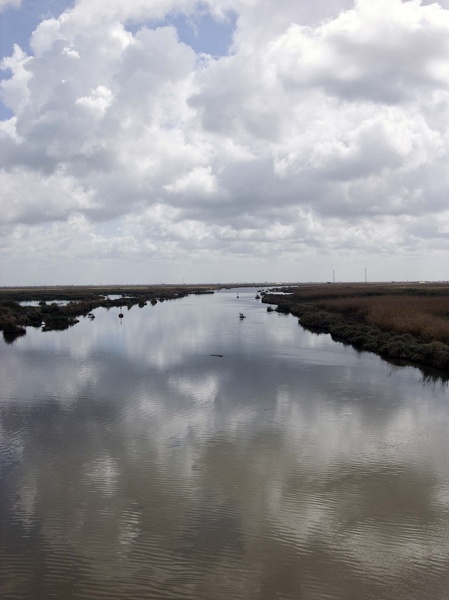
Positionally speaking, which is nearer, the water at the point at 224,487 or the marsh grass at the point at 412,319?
the water at the point at 224,487

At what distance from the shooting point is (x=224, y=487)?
10.2 m

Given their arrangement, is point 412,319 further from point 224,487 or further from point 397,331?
point 224,487

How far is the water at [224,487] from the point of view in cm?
719

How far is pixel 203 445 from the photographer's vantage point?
12812 millimetres

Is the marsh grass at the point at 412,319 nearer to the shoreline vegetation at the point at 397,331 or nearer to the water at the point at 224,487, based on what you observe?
the shoreline vegetation at the point at 397,331

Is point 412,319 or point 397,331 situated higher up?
point 412,319

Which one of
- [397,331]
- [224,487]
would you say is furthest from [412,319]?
[224,487]

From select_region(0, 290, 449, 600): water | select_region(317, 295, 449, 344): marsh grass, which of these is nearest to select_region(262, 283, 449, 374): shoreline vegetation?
select_region(317, 295, 449, 344): marsh grass

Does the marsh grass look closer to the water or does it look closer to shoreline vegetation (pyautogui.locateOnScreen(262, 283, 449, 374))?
shoreline vegetation (pyautogui.locateOnScreen(262, 283, 449, 374))

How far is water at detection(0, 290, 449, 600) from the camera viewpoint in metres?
7.19

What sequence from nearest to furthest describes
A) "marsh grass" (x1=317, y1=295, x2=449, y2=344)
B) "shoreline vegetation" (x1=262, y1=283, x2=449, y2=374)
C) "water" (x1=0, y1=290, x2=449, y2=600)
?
1. "water" (x1=0, y1=290, x2=449, y2=600)
2. "shoreline vegetation" (x1=262, y1=283, x2=449, y2=374)
3. "marsh grass" (x1=317, y1=295, x2=449, y2=344)

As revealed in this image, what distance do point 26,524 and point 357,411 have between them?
11.1 m

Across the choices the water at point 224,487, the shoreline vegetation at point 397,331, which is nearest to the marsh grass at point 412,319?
the shoreline vegetation at point 397,331

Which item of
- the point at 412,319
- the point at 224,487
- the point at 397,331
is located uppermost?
the point at 412,319
